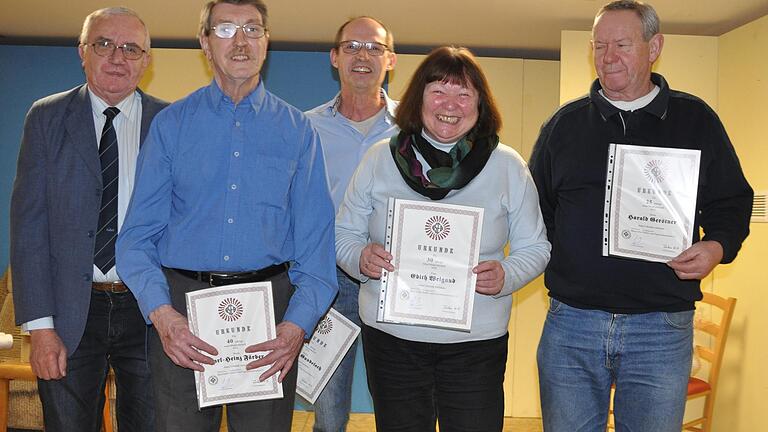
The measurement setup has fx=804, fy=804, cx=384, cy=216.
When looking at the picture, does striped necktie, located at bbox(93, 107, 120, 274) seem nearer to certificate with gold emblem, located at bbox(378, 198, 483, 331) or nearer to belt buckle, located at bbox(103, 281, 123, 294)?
belt buckle, located at bbox(103, 281, 123, 294)

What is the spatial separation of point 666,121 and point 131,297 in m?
1.76

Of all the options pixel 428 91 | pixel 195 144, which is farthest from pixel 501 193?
pixel 195 144

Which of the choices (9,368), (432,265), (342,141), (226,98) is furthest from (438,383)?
(9,368)

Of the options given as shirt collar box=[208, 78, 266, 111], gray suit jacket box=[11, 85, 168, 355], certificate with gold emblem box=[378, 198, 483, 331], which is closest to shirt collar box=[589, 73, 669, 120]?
certificate with gold emblem box=[378, 198, 483, 331]

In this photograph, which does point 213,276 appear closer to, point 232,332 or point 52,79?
point 232,332

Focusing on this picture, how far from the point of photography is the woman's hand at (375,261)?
2.29 metres

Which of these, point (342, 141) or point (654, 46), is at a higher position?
point (654, 46)

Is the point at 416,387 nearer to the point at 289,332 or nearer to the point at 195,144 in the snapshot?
the point at 289,332

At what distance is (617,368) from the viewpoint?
2463mm

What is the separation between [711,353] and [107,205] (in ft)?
12.4

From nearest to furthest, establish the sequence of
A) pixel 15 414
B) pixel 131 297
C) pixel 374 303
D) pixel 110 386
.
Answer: pixel 374 303
pixel 131 297
pixel 110 386
pixel 15 414

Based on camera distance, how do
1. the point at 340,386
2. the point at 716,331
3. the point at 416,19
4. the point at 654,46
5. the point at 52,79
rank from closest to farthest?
the point at 654,46, the point at 340,386, the point at 716,331, the point at 416,19, the point at 52,79

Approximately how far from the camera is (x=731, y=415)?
16.5 ft

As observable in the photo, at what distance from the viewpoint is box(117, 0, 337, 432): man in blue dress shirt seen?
7.20ft
